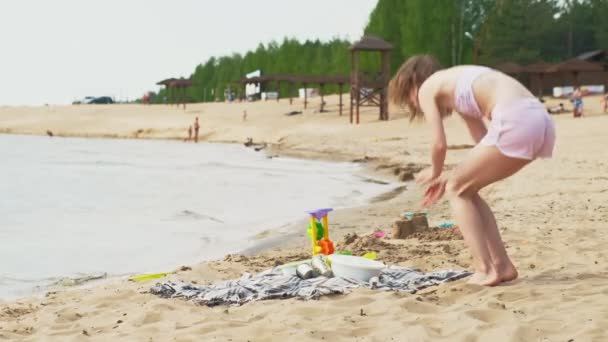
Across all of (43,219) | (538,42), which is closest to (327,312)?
(43,219)

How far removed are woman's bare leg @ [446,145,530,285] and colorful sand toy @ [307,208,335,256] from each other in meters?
1.45

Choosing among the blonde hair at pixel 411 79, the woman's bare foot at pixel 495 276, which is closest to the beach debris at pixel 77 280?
the blonde hair at pixel 411 79

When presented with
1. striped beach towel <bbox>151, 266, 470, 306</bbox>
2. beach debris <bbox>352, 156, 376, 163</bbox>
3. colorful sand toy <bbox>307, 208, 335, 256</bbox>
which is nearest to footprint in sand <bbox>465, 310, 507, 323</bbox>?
striped beach towel <bbox>151, 266, 470, 306</bbox>

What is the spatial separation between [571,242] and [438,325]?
2715 mm

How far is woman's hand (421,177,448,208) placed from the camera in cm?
444

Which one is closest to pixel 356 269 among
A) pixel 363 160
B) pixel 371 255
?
pixel 371 255

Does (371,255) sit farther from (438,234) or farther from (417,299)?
(417,299)

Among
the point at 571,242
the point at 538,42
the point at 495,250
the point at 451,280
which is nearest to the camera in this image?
the point at 495,250

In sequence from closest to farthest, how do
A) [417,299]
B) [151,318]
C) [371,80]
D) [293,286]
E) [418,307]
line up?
[418,307] → [417,299] → [151,318] → [293,286] → [371,80]

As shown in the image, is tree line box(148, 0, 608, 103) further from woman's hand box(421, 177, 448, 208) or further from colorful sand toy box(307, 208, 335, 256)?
woman's hand box(421, 177, 448, 208)

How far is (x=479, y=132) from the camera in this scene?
4609 mm

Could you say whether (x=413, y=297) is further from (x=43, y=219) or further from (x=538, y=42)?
(x=538, y=42)

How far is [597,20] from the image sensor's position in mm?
57750

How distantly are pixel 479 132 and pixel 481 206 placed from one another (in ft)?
1.44
